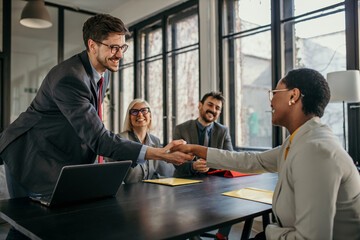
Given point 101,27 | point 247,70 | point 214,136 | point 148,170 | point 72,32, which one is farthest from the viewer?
point 72,32

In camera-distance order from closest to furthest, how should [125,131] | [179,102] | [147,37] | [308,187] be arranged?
[308,187], [125,131], [179,102], [147,37]

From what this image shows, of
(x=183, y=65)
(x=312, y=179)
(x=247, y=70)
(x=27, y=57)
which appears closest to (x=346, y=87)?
(x=247, y=70)

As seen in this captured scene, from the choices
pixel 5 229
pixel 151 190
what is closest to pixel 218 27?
pixel 151 190

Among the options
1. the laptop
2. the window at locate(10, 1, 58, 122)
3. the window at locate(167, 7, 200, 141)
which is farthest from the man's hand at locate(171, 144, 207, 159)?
the window at locate(10, 1, 58, 122)

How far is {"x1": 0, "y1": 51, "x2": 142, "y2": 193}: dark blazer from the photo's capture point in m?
1.60

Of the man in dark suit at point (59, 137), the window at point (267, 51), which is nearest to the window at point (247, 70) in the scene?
the window at point (267, 51)

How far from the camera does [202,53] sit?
4918 mm

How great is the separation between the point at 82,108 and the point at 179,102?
4.02 meters

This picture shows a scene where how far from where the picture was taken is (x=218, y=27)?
15.7 feet

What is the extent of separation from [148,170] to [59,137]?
1.41 m

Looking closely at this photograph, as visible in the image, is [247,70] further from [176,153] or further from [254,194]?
[254,194]

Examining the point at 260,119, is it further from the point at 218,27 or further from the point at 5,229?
the point at 5,229

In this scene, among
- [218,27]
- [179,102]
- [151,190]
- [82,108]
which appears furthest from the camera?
[179,102]

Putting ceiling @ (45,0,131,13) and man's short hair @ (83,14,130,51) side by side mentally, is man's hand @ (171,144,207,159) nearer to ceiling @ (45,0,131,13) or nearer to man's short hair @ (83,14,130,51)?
man's short hair @ (83,14,130,51)
